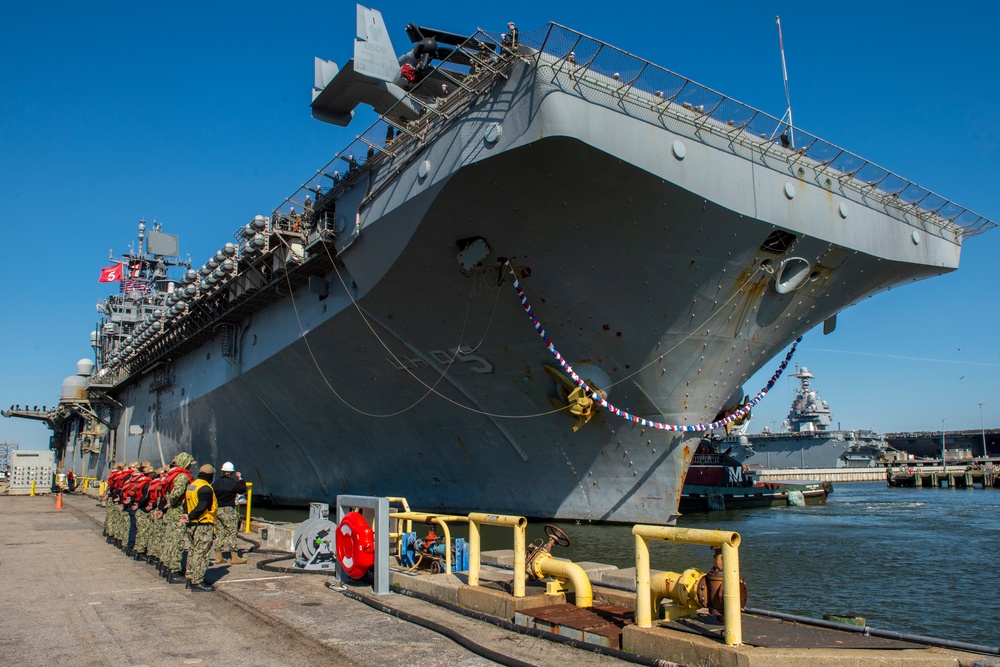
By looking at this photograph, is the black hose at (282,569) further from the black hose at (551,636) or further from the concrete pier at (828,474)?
the concrete pier at (828,474)

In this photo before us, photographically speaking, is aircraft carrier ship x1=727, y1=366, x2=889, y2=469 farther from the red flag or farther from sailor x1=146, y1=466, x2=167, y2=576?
sailor x1=146, y1=466, x2=167, y2=576

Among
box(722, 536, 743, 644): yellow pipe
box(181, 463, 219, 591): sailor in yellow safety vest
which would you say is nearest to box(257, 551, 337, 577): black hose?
box(181, 463, 219, 591): sailor in yellow safety vest

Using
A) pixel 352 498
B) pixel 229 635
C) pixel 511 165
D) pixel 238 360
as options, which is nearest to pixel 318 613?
pixel 229 635

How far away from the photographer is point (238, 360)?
1903 centimetres

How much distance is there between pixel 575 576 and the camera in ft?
16.9

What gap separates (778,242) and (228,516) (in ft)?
29.1

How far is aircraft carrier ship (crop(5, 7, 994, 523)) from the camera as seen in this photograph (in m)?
9.83

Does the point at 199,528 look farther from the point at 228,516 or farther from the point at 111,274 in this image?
the point at 111,274

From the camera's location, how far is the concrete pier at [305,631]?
3.85 meters

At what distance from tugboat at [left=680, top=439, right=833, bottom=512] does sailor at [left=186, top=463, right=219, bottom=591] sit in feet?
68.1

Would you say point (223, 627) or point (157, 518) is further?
point (157, 518)

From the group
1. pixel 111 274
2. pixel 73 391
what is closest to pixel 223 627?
pixel 111 274

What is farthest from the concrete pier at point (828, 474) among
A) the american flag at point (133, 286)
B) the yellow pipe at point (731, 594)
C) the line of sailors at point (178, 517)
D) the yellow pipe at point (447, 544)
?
the yellow pipe at point (731, 594)

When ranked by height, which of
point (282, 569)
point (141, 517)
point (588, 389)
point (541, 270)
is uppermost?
point (541, 270)
